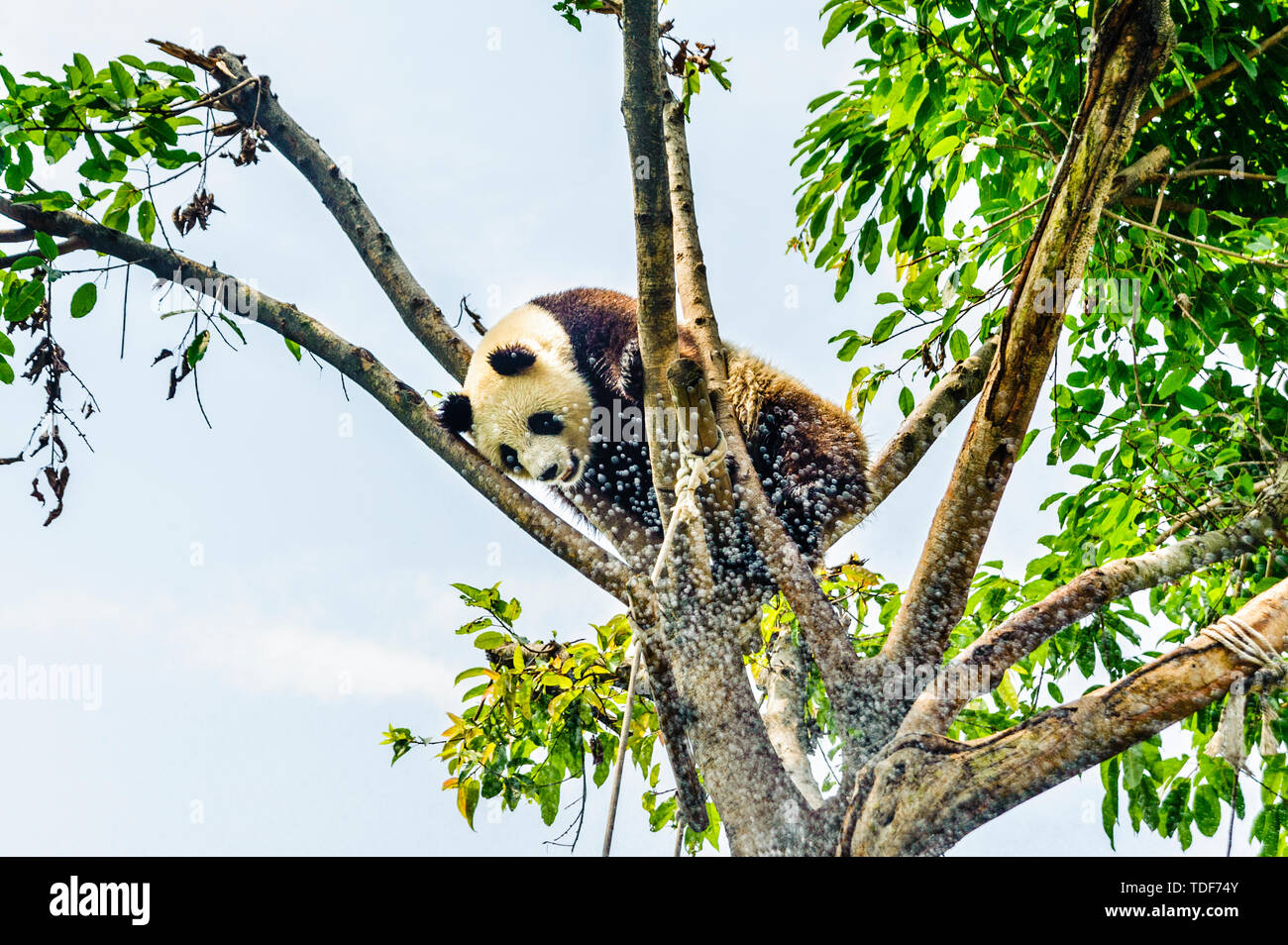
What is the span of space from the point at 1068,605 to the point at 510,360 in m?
2.05

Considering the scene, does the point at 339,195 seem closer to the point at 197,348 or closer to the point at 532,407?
the point at 197,348

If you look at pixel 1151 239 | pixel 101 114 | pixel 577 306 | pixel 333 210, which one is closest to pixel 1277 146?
pixel 1151 239

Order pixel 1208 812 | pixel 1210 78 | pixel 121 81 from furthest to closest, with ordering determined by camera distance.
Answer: pixel 1208 812 < pixel 1210 78 < pixel 121 81

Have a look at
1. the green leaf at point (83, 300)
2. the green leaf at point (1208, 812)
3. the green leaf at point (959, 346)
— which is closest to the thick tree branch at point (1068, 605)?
the green leaf at point (1208, 812)

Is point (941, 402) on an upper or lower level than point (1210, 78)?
lower

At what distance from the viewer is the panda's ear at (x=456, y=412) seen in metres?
3.18

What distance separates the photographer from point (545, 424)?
3.39 metres

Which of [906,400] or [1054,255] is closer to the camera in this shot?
[1054,255]

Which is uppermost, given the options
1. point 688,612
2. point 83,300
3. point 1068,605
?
point 83,300

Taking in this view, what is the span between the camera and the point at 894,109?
8.22 feet

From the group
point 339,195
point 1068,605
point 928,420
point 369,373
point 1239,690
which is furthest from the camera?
point 339,195

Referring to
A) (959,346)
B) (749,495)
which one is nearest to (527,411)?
(749,495)
